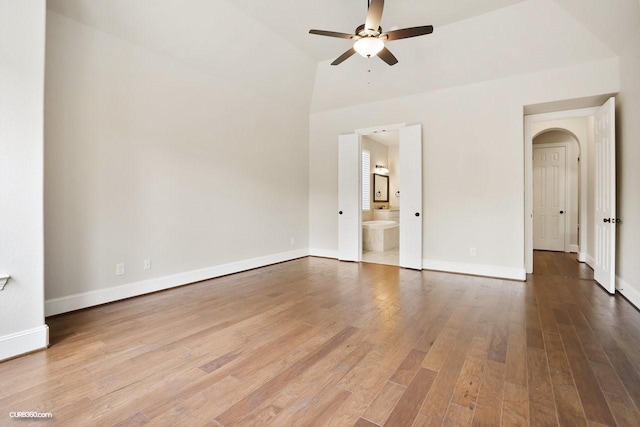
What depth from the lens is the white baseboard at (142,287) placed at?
3031 mm

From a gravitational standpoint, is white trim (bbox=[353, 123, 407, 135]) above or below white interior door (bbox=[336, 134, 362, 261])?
above

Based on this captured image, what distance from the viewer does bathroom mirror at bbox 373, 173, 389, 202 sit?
8.77m

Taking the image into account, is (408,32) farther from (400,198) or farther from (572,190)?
(572,190)

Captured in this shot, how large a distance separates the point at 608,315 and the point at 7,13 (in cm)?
568

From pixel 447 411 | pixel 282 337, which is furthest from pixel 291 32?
pixel 447 411

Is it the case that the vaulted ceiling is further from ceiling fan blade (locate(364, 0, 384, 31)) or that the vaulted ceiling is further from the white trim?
ceiling fan blade (locate(364, 0, 384, 31))

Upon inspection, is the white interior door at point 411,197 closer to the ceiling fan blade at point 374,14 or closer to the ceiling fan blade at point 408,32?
the ceiling fan blade at point 408,32

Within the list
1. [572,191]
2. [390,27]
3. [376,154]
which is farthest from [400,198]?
[572,191]

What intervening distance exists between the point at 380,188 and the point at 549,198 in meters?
4.07

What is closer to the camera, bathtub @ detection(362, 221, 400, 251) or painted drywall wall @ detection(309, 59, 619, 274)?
painted drywall wall @ detection(309, 59, 619, 274)

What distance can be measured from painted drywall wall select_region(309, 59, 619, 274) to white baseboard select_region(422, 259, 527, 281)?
3 cm

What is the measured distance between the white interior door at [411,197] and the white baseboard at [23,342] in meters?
4.57

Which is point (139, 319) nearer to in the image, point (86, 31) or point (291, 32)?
point (86, 31)
